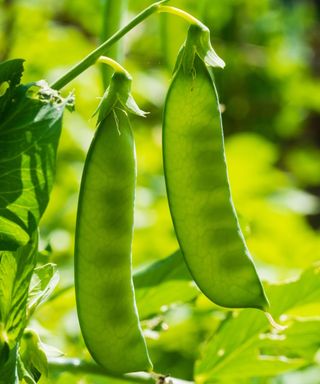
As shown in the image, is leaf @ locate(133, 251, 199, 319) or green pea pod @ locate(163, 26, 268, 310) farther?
leaf @ locate(133, 251, 199, 319)

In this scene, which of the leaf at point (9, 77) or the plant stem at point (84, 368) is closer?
the leaf at point (9, 77)

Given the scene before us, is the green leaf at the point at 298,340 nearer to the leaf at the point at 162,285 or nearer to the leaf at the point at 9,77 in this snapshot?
the leaf at the point at 162,285

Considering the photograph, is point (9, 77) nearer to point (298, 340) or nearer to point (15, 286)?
point (15, 286)

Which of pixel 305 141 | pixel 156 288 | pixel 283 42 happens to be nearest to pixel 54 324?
pixel 156 288

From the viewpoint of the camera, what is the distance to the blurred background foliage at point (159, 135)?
1303 mm

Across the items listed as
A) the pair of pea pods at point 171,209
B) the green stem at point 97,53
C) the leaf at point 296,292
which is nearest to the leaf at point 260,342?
the leaf at point 296,292

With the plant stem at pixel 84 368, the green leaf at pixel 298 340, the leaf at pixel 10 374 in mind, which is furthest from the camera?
the green leaf at pixel 298 340

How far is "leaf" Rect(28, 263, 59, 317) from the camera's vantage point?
2.35 feet

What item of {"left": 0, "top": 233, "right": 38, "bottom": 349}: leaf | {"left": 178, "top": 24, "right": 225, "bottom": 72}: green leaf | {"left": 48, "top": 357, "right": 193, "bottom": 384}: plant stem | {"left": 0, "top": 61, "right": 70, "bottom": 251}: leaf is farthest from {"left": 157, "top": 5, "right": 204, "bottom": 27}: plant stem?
{"left": 48, "top": 357, "right": 193, "bottom": 384}: plant stem

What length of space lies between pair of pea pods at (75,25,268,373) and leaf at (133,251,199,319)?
0.70 feet

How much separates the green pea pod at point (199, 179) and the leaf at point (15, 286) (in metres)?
0.13

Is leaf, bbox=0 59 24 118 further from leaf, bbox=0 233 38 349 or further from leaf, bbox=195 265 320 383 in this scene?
leaf, bbox=195 265 320 383

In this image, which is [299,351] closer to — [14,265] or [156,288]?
[156,288]

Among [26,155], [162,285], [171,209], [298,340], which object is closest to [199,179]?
[171,209]
